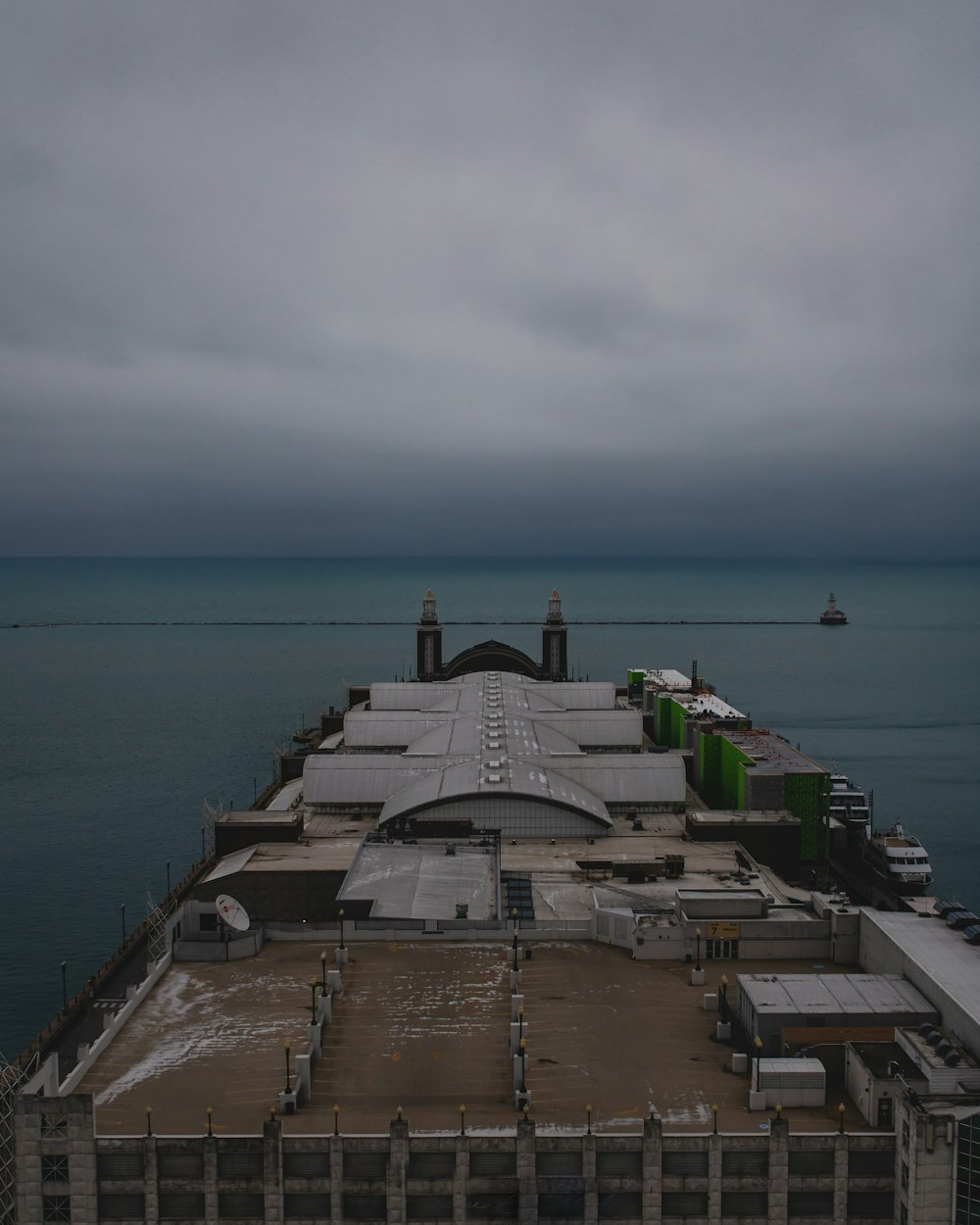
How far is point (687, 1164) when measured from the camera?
32.6 metres

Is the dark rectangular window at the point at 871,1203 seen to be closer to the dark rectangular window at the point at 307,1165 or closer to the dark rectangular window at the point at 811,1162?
the dark rectangular window at the point at 811,1162

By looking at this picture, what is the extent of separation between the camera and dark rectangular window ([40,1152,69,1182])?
107ft

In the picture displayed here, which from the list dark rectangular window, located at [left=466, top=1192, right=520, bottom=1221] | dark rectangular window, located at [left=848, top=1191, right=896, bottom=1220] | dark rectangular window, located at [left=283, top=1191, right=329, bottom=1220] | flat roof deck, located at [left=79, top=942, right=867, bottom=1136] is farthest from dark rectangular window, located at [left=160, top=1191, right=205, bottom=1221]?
dark rectangular window, located at [left=848, top=1191, right=896, bottom=1220]

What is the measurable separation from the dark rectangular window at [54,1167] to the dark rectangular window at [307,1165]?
6492 millimetres

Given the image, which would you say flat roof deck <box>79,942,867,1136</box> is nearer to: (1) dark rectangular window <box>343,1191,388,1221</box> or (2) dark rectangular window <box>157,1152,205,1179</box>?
(2) dark rectangular window <box>157,1152,205,1179</box>

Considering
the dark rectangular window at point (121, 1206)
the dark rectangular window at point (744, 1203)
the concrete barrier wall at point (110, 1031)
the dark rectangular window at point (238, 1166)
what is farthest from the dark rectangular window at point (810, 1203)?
the concrete barrier wall at point (110, 1031)

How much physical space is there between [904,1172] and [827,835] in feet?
165

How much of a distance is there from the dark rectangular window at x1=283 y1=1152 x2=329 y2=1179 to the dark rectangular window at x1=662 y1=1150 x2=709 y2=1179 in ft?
32.4

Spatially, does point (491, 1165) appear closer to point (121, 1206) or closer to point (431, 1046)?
point (431, 1046)

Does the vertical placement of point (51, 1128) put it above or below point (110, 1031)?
above

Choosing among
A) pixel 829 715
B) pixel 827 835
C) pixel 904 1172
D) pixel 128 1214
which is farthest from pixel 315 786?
pixel 829 715

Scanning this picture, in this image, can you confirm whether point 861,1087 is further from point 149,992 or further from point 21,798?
point 21,798

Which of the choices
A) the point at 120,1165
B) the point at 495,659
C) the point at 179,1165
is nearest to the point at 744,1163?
the point at 179,1165

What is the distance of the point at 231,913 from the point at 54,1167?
14.4 m
